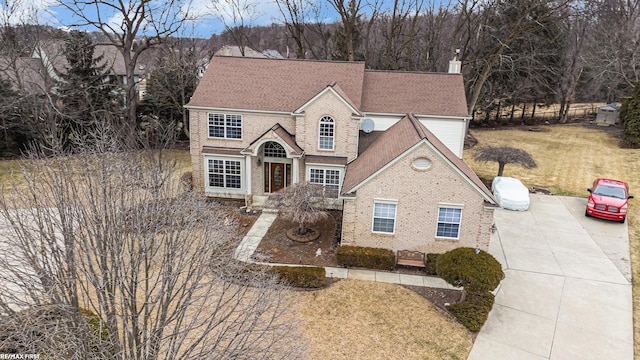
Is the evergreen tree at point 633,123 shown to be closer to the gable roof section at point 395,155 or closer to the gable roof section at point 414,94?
the gable roof section at point 414,94

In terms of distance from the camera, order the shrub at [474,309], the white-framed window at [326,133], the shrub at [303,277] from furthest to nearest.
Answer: the white-framed window at [326,133]
the shrub at [303,277]
the shrub at [474,309]

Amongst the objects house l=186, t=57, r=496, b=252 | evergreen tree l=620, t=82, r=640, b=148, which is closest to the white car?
house l=186, t=57, r=496, b=252

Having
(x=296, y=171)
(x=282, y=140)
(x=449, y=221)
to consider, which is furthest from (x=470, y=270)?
(x=282, y=140)

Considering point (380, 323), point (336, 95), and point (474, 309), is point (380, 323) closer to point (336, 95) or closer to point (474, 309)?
point (474, 309)

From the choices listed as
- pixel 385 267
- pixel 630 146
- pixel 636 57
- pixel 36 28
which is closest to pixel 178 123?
pixel 36 28

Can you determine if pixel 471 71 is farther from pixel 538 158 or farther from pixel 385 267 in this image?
pixel 385 267

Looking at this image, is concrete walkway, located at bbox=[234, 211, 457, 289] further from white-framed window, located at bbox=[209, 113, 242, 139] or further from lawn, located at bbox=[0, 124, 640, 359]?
white-framed window, located at bbox=[209, 113, 242, 139]

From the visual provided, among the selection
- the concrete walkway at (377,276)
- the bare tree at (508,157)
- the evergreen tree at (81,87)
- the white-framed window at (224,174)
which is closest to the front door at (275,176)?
the white-framed window at (224,174)
